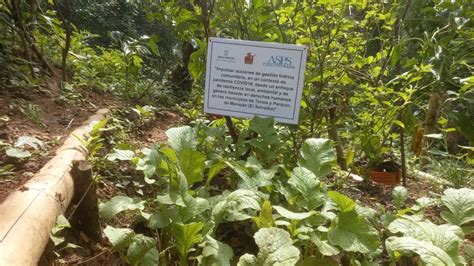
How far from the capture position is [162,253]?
64.3 inches

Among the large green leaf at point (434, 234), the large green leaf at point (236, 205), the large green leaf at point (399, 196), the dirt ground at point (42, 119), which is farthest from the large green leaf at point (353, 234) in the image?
the dirt ground at point (42, 119)

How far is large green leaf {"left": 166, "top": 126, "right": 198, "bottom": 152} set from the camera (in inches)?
78.3

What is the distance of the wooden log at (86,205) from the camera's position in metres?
1.74

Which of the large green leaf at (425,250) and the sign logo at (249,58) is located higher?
the sign logo at (249,58)

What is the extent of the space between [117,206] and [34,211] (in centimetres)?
35

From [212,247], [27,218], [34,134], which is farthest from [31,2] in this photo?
[212,247]

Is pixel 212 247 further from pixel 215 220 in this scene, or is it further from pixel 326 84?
pixel 326 84

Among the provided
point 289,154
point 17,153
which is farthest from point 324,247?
point 17,153

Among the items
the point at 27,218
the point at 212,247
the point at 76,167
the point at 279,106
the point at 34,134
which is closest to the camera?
the point at 27,218

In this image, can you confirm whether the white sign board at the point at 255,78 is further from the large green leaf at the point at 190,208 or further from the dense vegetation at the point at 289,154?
the large green leaf at the point at 190,208

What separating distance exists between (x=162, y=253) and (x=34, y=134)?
4.36 feet

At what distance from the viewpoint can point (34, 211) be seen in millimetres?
1463

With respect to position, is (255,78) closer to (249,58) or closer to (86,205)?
(249,58)

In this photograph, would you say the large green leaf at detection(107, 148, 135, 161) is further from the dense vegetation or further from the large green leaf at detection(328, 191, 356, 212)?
the large green leaf at detection(328, 191, 356, 212)
